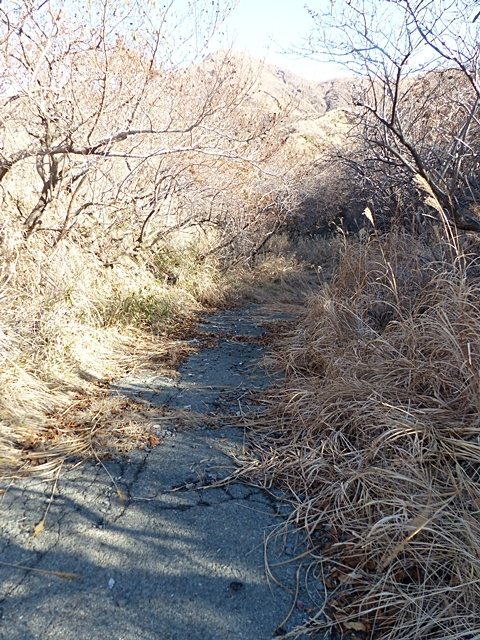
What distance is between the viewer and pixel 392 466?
7.56 ft

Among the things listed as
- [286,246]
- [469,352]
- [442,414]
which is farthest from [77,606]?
[286,246]

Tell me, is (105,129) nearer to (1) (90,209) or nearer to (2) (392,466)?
(1) (90,209)

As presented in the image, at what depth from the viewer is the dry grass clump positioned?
173 cm

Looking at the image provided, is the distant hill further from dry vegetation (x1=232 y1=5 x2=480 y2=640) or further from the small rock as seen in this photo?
the small rock

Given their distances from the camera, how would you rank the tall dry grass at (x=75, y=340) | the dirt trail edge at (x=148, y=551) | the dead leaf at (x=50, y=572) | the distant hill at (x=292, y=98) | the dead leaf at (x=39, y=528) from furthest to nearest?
1. the distant hill at (x=292, y=98)
2. the tall dry grass at (x=75, y=340)
3. the dead leaf at (x=39, y=528)
4. the dead leaf at (x=50, y=572)
5. the dirt trail edge at (x=148, y=551)

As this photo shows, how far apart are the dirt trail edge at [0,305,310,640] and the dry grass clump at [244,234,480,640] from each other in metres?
0.23

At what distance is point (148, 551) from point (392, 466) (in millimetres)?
1312

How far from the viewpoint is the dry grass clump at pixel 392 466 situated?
173 cm

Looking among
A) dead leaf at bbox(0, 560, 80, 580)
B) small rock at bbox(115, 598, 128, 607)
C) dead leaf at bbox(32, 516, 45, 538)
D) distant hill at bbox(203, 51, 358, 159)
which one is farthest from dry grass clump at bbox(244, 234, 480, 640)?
distant hill at bbox(203, 51, 358, 159)

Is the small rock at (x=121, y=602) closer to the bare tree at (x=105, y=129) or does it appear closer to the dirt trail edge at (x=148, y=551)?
the dirt trail edge at (x=148, y=551)

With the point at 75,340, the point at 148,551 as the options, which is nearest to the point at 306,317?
the point at 75,340

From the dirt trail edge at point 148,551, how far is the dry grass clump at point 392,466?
230 mm

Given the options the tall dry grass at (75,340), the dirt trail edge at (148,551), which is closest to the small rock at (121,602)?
the dirt trail edge at (148,551)

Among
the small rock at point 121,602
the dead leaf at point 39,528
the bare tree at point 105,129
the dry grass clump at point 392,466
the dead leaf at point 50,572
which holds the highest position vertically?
the bare tree at point 105,129
